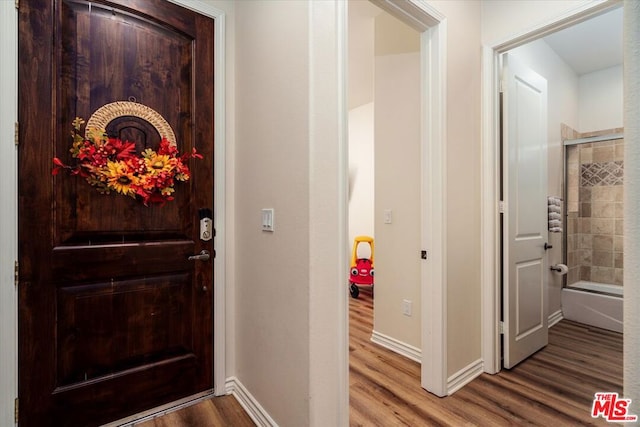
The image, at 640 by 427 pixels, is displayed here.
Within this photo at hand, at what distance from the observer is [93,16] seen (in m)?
1.54

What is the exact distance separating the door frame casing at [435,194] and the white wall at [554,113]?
1605 mm

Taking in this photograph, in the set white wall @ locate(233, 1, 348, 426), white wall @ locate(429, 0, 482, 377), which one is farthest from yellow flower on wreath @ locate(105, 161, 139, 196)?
white wall @ locate(429, 0, 482, 377)

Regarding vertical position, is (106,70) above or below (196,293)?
above

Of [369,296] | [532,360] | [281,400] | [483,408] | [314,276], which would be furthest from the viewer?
[369,296]

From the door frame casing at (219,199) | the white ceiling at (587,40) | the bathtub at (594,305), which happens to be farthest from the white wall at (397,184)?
the bathtub at (594,305)

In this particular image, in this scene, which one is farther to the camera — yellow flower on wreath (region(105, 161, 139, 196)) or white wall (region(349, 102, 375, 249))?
white wall (region(349, 102, 375, 249))

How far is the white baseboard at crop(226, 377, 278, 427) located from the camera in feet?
5.14

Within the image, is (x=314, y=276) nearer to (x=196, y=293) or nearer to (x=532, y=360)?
(x=196, y=293)

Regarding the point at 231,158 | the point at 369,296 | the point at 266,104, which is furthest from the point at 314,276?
the point at 369,296

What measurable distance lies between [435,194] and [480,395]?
129cm

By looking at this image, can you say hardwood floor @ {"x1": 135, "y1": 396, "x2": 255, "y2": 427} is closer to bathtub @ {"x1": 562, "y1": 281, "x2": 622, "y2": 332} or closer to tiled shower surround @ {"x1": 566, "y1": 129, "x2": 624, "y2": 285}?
bathtub @ {"x1": 562, "y1": 281, "x2": 622, "y2": 332}

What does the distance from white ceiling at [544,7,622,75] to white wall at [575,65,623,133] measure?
105 mm

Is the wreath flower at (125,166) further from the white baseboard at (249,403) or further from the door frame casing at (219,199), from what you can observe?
the white baseboard at (249,403)

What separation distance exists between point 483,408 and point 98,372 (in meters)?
2.14
